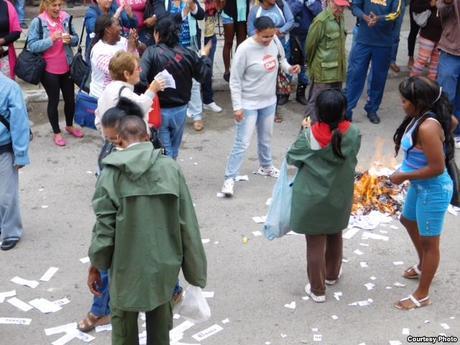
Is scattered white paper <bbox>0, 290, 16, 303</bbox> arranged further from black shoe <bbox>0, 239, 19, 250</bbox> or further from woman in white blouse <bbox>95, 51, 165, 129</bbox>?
woman in white blouse <bbox>95, 51, 165, 129</bbox>

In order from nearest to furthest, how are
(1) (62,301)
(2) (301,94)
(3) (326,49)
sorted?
(1) (62,301)
(3) (326,49)
(2) (301,94)

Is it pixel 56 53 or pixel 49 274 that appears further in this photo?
pixel 56 53

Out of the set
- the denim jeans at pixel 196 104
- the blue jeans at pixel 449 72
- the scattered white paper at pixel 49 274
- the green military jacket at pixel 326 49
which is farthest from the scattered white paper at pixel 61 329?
the blue jeans at pixel 449 72

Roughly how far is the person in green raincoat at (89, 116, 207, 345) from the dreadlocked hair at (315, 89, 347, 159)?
1.24 m

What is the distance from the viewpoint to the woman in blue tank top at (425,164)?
179 inches

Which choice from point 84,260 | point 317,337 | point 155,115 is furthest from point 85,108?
point 317,337

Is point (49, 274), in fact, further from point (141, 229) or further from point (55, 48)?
point (55, 48)

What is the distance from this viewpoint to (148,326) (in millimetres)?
4055

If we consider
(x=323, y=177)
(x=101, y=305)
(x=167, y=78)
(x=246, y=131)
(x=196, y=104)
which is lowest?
(x=101, y=305)

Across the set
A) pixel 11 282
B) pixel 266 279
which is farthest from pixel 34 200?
pixel 266 279

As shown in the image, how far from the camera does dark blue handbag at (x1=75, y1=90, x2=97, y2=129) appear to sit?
271 inches

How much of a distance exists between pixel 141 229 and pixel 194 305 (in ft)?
2.38

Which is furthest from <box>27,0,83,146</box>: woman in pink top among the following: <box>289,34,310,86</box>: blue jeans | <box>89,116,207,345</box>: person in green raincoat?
<box>89,116,207,345</box>: person in green raincoat

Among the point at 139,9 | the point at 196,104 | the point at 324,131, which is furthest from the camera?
the point at 139,9
